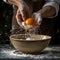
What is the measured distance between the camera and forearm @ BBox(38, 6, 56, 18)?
1.85m

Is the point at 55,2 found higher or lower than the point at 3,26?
higher

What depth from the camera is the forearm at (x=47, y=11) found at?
185 centimetres

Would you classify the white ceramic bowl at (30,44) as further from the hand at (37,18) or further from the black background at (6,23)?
the black background at (6,23)

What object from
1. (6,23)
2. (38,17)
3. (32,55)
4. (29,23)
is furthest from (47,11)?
(6,23)

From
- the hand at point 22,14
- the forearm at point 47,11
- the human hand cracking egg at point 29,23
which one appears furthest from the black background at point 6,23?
the human hand cracking egg at point 29,23

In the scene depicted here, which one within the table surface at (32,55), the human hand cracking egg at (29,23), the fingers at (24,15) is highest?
the fingers at (24,15)

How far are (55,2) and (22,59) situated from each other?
538 millimetres

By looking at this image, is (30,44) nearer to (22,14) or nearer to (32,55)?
(32,55)

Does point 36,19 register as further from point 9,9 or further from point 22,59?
point 9,9

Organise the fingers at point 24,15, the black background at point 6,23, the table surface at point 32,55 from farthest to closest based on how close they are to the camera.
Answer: the black background at point 6,23, the fingers at point 24,15, the table surface at point 32,55

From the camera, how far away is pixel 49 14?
192cm

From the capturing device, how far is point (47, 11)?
1867 mm

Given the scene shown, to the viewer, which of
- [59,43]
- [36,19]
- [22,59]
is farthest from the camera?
[59,43]

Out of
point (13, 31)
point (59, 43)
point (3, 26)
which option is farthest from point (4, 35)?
point (59, 43)
